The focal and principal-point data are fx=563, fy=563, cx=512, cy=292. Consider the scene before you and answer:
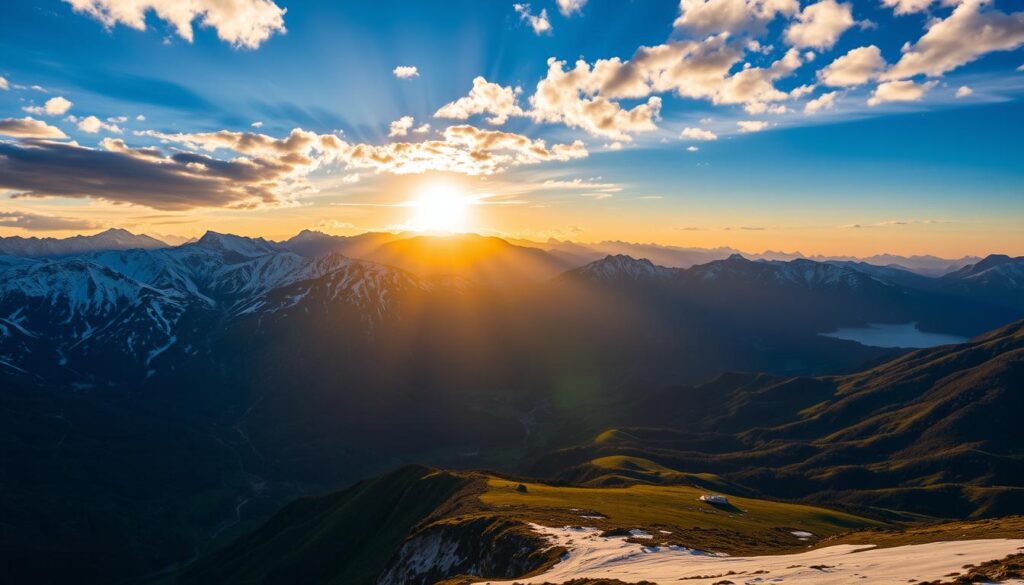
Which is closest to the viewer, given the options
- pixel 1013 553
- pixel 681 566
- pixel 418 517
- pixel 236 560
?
pixel 1013 553

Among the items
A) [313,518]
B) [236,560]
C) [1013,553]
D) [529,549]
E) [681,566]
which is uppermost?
[1013,553]

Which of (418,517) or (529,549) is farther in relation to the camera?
(418,517)

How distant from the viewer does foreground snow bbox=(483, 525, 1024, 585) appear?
148 feet

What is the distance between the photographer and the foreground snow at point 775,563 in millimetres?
45094

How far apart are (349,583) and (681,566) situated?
9677 cm

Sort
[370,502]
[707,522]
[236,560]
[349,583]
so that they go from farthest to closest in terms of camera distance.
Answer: [236,560]
[370,502]
[349,583]
[707,522]

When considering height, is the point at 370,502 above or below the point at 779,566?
below

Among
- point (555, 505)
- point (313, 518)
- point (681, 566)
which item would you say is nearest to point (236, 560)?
point (313, 518)

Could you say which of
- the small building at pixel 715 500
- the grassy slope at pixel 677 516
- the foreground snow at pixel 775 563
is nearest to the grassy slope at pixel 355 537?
the grassy slope at pixel 677 516

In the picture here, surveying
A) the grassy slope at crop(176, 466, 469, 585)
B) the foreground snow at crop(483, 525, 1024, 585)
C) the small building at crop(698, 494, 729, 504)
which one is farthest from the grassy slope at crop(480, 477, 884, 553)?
the grassy slope at crop(176, 466, 469, 585)

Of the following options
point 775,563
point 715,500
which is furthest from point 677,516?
point 775,563

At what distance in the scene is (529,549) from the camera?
2884 inches

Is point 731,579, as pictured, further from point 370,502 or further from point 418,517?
point 370,502

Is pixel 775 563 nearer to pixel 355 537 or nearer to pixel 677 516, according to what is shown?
pixel 677 516
